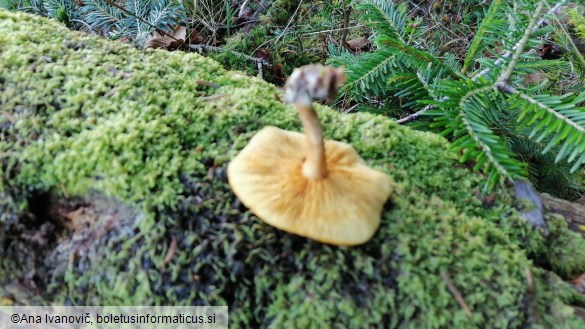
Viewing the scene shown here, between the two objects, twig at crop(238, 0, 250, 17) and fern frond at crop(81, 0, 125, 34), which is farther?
twig at crop(238, 0, 250, 17)

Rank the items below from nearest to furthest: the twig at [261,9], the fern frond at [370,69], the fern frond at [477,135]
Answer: the fern frond at [477,135] < the fern frond at [370,69] < the twig at [261,9]

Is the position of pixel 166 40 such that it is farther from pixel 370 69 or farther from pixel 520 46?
pixel 520 46

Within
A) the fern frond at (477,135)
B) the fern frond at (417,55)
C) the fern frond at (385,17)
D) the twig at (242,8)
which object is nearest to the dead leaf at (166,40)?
the twig at (242,8)

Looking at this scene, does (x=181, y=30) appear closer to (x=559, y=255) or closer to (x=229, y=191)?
(x=229, y=191)

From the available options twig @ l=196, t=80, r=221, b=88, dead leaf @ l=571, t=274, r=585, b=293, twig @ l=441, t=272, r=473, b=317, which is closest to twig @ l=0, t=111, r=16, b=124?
twig @ l=196, t=80, r=221, b=88

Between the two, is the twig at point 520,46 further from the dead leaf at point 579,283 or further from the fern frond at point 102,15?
the fern frond at point 102,15

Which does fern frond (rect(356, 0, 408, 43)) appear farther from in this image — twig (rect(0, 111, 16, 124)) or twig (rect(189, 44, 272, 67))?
twig (rect(0, 111, 16, 124))

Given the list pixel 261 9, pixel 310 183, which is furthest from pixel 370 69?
pixel 261 9
